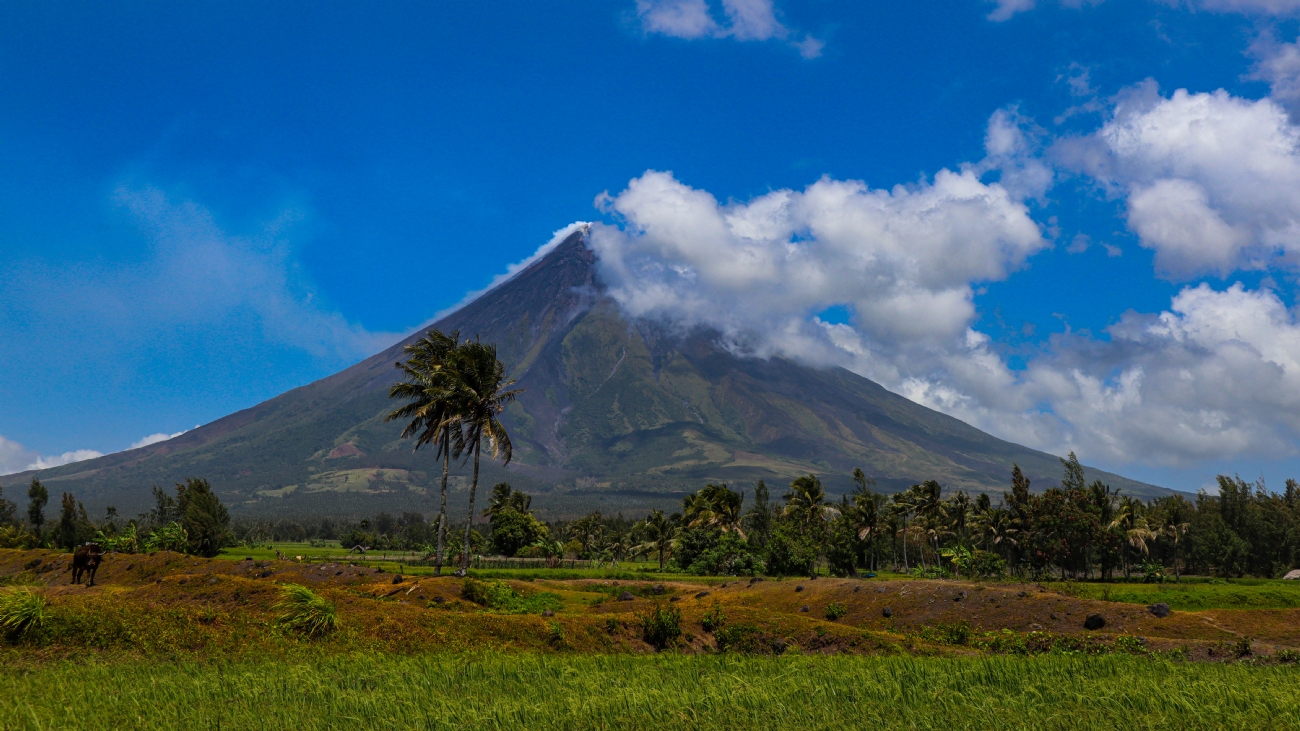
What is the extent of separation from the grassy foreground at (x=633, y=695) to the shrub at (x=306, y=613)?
3.06m

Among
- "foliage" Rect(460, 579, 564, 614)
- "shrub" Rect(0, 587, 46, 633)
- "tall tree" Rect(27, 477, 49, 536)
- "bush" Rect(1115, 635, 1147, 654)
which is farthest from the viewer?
"tall tree" Rect(27, 477, 49, 536)

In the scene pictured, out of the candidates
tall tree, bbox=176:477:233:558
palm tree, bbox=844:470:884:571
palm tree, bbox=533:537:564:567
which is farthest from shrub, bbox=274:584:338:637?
palm tree, bbox=844:470:884:571

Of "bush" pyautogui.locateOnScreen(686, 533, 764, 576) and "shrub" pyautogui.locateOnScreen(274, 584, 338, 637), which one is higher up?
"shrub" pyautogui.locateOnScreen(274, 584, 338, 637)

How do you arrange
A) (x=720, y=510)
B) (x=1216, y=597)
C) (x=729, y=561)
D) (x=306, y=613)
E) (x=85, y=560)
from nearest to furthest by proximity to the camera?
(x=306, y=613)
(x=85, y=560)
(x=1216, y=597)
(x=729, y=561)
(x=720, y=510)

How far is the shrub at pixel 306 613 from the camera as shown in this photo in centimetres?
1811

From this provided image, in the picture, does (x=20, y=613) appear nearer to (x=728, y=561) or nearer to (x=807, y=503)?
(x=728, y=561)

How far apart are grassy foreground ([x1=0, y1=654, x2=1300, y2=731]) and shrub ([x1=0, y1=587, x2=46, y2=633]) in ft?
8.20

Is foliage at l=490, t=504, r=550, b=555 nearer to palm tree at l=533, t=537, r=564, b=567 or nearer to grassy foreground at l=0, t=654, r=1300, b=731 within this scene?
palm tree at l=533, t=537, r=564, b=567

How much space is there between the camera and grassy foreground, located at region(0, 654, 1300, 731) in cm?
1020

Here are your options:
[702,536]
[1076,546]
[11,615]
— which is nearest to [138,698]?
[11,615]

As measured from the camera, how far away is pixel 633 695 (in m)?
11.9

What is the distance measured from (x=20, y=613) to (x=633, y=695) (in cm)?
1373

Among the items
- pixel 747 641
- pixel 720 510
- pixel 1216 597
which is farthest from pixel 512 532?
pixel 747 641

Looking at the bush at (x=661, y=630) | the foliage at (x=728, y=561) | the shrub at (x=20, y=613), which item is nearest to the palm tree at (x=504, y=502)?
the foliage at (x=728, y=561)
